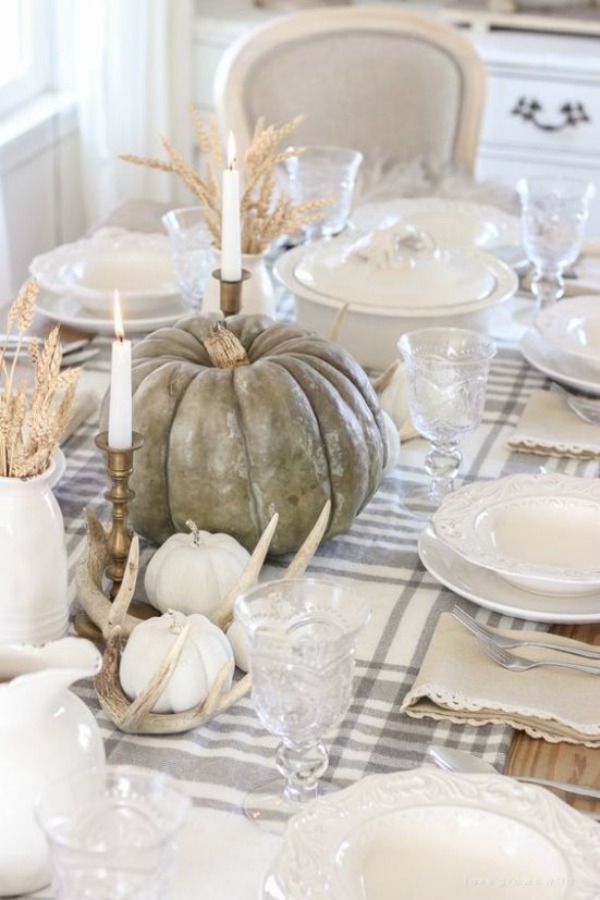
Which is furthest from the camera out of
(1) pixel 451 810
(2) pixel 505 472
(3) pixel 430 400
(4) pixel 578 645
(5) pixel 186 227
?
(5) pixel 186 227

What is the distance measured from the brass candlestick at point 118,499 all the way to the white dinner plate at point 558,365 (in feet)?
2.25

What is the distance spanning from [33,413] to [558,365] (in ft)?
2.78

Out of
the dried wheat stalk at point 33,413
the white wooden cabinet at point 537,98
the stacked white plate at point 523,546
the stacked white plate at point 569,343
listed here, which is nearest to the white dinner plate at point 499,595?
the stacked white plate at point 523,546

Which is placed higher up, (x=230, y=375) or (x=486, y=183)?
(x=230, y=375)

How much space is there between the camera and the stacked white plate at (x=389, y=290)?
1.58 metres

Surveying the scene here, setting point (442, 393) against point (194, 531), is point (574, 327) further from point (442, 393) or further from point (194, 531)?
point (194, 531)

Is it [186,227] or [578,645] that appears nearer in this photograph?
[578,645]

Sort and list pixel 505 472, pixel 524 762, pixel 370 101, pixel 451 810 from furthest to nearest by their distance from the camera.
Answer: pixel 370 101 < pixel 505 472 < pixel 524 762 < pixel 451 810

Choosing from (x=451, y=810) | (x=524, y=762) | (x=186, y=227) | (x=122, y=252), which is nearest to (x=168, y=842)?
(x=451, y=810)

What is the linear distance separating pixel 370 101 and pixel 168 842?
A: 220 cm

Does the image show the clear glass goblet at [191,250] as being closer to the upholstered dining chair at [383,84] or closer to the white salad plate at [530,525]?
the white salad plate at [530,525]

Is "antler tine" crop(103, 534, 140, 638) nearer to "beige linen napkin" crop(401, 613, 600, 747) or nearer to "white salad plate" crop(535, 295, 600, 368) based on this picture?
"beige linen napkin" crop(401, 613, 600, 747)

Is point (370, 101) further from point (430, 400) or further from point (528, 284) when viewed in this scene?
point (430, 400)

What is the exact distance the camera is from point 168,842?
2.11 ft
